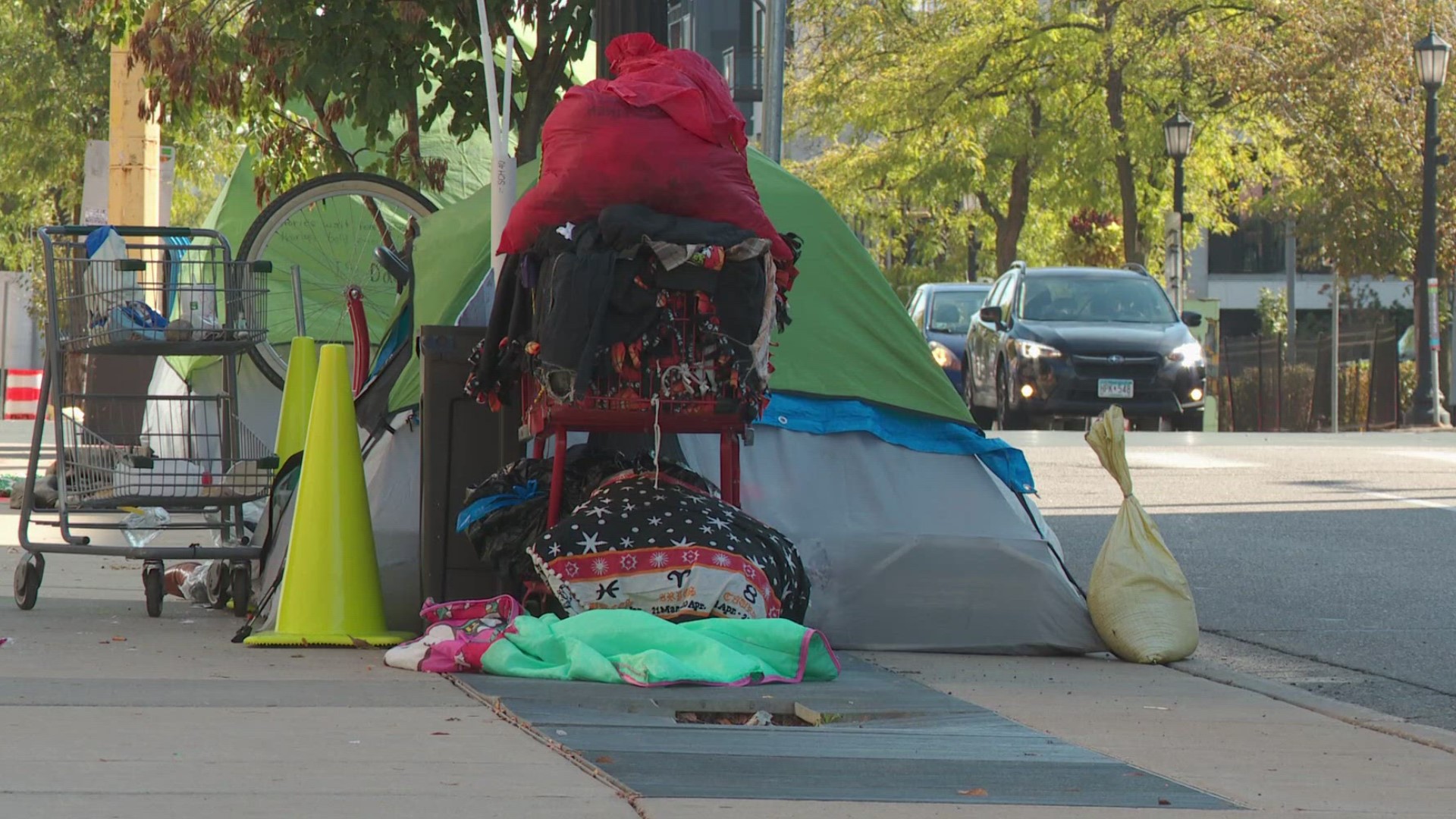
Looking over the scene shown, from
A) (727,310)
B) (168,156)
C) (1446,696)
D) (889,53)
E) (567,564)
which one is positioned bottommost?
(1446,696)

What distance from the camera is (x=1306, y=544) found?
1148cm

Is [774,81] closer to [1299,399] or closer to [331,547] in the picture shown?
[331,547]

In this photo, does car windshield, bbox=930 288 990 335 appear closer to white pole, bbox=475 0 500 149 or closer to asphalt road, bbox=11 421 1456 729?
asphalt road, bbox=11 421 1456 729

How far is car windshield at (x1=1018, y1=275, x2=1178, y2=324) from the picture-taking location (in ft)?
Result: 68.9

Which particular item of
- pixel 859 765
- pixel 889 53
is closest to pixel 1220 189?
pixel 889 53

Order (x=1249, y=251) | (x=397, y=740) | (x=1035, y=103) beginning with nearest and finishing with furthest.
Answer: (x=397, y=740)
(x=1035, y=103)
(x=1249, y=251)

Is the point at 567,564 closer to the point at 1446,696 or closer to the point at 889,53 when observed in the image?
the point at 1446,696

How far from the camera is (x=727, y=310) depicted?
20.6 feet

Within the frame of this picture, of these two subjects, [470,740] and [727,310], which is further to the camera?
[727,310]

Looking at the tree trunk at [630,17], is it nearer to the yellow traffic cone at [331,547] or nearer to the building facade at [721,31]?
the yellow traffic cone at [331,547]

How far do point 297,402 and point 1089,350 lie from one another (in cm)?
1299

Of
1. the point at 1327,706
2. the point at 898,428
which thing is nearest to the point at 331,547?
the point at 898,428

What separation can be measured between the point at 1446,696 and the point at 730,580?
2327 mm

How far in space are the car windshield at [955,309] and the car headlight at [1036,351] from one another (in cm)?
537
